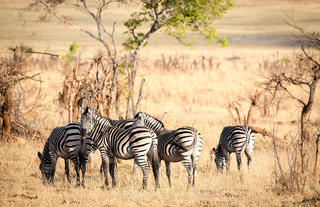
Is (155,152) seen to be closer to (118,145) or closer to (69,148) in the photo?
(118,145)

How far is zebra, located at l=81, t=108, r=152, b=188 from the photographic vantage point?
9211 mm

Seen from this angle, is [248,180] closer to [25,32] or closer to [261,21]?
[25,32]

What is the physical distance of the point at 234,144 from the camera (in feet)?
37.1

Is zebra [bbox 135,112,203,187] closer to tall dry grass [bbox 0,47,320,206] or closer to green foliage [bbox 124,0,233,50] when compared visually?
tall dry grass [bbox 0,47,320,206]

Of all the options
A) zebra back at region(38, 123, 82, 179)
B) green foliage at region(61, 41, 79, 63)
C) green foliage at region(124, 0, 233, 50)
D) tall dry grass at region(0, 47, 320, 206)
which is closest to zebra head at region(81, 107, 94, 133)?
zebra back at region(38, 123, 82, 179)

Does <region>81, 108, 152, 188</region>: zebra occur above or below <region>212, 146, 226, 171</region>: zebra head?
above

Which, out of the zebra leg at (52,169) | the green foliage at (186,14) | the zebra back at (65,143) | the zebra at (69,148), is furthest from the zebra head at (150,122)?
the green foliage at (186,14)

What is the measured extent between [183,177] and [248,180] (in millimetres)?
1725

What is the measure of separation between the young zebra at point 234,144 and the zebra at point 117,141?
293 centimetres

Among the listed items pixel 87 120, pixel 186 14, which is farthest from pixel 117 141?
pixel 186 14

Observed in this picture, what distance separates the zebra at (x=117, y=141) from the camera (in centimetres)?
921

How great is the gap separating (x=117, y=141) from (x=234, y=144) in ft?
11.2

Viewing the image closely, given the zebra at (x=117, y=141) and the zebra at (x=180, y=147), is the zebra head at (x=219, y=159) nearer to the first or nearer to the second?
the zebra at (x=180, y=147)

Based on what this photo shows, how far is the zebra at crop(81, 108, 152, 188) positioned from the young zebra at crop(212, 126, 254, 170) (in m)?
2.93
